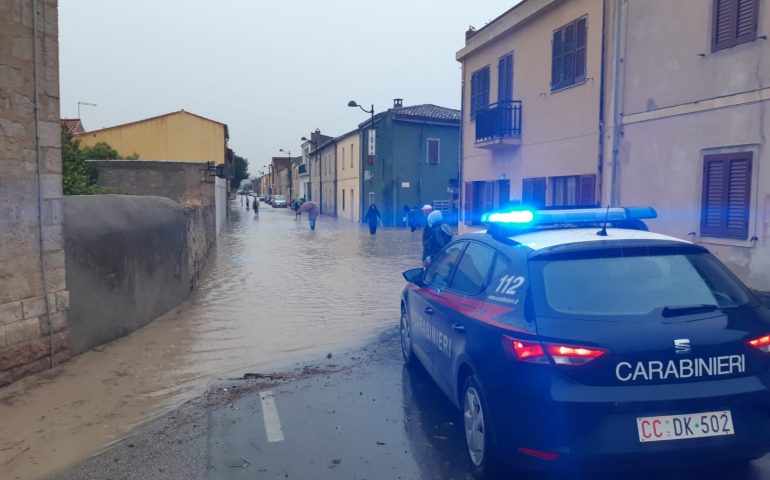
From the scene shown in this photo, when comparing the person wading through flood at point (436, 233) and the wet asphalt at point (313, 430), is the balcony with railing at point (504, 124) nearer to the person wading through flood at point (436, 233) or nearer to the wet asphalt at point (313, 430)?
the person wading through flood at point (436, 233)

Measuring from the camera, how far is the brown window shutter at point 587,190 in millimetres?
13234

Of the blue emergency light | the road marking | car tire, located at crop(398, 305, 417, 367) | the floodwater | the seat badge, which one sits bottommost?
the floodwater

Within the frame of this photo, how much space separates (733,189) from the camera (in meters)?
9.80

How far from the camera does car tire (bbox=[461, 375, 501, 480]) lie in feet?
11.8

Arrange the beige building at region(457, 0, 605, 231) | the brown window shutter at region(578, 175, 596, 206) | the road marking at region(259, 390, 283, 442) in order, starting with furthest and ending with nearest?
the beige building at region(457, 0, 605, 231)
the brown window shutter at region(578, 175, 596, 206)
the road marking at region(259, 390, 283, 442)

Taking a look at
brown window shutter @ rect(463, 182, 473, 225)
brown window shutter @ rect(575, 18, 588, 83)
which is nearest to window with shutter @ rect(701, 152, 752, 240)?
brown window shutter @ rect(575, 18, 588, 83)

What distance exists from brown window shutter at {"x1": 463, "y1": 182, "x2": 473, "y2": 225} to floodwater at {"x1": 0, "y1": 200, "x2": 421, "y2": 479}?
4989mm

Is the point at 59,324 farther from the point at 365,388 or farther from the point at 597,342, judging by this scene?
the point at 597,342

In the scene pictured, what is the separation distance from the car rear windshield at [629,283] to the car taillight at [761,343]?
0.23m

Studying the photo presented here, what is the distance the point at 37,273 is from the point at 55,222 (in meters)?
0.61

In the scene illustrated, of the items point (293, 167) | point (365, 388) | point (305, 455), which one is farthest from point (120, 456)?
point (293, 167)

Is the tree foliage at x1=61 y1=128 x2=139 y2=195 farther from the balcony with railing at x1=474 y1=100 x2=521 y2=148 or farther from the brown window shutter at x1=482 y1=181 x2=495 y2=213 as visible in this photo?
the brown window shutter at x1=482 y1=181 x2=495 y2=213

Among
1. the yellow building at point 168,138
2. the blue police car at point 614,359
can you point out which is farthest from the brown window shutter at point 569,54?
the yellow building at point 168,138

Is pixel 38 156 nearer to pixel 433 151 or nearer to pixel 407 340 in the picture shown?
pixel 407 340
